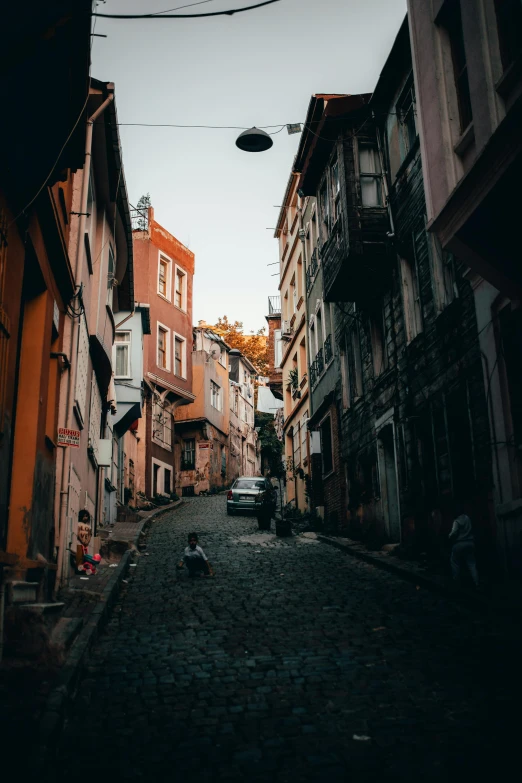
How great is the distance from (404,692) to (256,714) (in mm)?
1256

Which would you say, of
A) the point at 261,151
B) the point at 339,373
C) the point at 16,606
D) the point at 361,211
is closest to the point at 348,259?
the point at 361,211

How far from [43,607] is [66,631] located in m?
0.44

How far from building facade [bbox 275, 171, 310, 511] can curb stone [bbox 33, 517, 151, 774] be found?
1702cm

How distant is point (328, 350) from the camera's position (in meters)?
22.7

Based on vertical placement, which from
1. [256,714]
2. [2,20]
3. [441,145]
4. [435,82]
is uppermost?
[435,82]

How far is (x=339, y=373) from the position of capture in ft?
68.3

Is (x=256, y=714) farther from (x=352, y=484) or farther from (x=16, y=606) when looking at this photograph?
(x=352, y=484)

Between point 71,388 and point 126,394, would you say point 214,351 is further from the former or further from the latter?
point 71,388

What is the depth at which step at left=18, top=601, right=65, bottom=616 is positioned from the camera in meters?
7.27

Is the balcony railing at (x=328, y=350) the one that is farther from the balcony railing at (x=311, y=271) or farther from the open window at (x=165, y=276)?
the open window at (x=165, y=276)

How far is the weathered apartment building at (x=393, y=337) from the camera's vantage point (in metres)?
11.7

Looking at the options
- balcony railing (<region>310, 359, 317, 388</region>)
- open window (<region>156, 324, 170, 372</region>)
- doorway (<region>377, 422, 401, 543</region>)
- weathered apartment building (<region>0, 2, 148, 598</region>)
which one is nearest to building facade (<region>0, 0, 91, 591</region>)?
weathered apartment building (<region>0, 2, 148, 598</region>)

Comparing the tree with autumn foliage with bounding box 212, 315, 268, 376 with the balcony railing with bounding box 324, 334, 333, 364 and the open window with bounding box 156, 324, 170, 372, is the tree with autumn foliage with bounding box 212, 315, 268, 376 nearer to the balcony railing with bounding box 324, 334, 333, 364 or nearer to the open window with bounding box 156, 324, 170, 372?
the open window with bounding box 156, 324, 170, 372

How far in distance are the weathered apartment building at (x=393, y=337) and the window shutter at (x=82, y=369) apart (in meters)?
5.91
